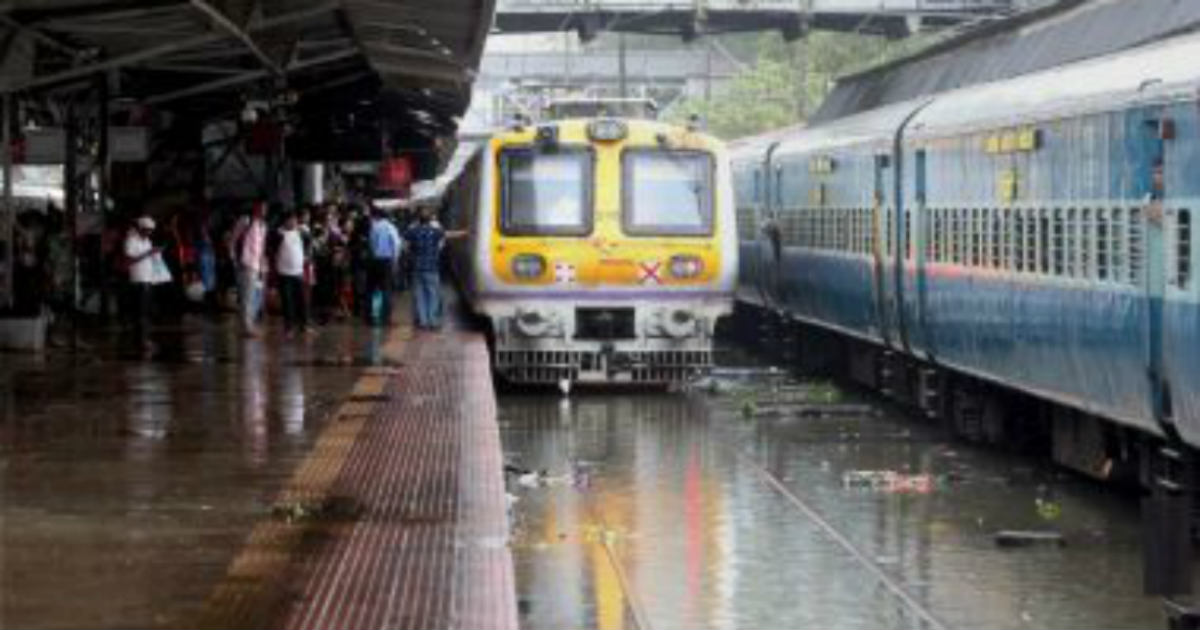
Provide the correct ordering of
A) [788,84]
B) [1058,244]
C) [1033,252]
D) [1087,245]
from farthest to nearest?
[788,84], [1033,252], [1058,244], [1087,245]

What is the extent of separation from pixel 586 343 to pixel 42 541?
48.4ft

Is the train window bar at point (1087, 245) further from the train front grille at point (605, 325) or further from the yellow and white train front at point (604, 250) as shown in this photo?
the train front grille at point (605, 325)

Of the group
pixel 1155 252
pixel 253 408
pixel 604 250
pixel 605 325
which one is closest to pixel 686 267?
pixel 604 250

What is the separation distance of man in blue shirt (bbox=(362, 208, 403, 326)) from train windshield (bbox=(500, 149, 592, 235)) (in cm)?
406

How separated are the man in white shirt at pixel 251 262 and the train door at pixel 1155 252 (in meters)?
12.8

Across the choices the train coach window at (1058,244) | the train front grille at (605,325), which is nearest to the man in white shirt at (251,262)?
the train front grille at (605,325)

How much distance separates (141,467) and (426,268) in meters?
15.0

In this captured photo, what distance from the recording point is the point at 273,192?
3203 cm

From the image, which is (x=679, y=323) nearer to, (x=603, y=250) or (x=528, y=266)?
(x=603, y=250)

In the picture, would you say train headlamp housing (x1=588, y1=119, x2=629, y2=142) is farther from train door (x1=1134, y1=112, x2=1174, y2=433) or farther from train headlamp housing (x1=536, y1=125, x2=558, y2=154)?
train door (x1=1134, y1=112, x2=1174, y2=433)

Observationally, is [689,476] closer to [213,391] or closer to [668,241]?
[213,391]

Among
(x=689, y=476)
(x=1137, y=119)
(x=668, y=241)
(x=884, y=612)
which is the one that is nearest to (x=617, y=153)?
(x=668, y=241)

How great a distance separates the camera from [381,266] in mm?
28438

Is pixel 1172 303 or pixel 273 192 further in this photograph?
pixel 273 192
